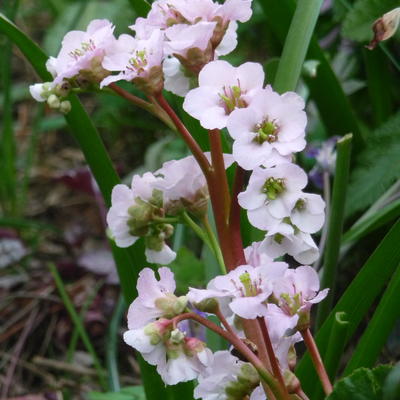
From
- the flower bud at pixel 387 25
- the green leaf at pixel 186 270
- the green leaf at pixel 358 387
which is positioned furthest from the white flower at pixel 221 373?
the green leaf at pixel 186 270

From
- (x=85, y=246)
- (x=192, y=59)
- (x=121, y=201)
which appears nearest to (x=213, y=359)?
(x=121, y=201)

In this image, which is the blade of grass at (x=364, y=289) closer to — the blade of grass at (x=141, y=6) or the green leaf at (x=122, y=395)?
the green leaf at (x=122, y=395)

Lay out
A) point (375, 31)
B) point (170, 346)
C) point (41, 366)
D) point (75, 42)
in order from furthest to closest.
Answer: point (41, 366) < point (375, 31) < point (75, 42) < point (170, 346)

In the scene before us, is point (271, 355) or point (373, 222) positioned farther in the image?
point (373, 222)

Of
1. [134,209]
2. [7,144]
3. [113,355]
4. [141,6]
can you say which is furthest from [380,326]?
[7,144]

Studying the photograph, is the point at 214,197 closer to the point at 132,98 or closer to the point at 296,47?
the point at 132,98

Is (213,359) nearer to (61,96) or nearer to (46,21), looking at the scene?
(61,96)
